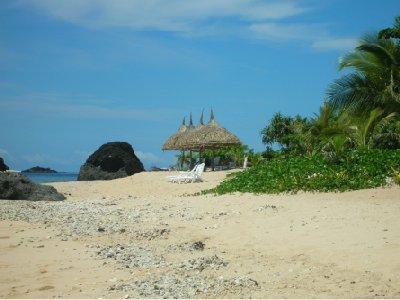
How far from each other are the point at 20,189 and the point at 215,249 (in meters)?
10.4

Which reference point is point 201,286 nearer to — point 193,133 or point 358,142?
point 358,142

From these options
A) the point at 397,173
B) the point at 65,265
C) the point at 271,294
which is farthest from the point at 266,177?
the point at 271,294

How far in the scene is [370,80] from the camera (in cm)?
1683

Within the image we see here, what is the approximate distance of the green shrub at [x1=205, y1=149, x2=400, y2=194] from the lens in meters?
12.7

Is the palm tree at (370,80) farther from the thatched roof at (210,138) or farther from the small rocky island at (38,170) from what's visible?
the small rocky island at (38,170)

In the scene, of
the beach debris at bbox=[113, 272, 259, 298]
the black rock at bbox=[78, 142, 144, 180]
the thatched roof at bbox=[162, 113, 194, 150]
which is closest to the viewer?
the beach debris at bbox=[113, 272, 259, 298]

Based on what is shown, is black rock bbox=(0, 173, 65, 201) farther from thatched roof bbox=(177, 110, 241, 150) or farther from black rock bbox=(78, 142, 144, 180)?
thatched roof bbox=(177, 110, 241, 150)

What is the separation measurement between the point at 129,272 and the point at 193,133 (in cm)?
2375

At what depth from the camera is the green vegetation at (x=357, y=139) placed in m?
13.1

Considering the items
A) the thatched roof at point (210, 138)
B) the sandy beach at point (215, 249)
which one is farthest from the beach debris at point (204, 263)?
the thatched roof at point (210, 138)

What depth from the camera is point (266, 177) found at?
1498cm

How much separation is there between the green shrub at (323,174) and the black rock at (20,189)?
5.35 meters

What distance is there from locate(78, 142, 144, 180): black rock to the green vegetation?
12716 mm

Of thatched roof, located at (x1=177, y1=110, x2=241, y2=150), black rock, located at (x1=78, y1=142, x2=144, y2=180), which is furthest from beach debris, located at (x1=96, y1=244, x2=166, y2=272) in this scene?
thatched roof, located at (x1=177, y1=110, x2=241, y2=150)
